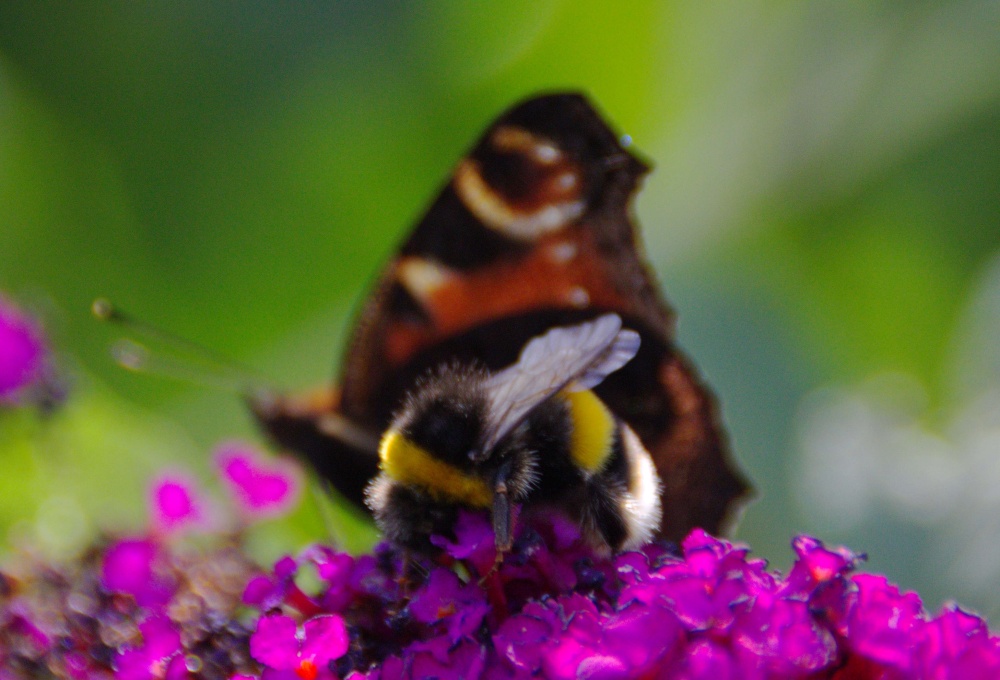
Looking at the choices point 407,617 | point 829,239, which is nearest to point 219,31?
point 829,239

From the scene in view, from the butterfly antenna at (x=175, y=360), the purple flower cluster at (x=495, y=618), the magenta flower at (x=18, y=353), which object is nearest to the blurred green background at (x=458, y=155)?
the butterfly antenna at (x=175, y=360)

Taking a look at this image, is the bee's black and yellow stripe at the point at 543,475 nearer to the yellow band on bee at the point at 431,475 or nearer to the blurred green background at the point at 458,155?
the yellow band on bee at the point at 431,475

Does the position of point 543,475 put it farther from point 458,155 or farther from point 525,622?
point 458,155

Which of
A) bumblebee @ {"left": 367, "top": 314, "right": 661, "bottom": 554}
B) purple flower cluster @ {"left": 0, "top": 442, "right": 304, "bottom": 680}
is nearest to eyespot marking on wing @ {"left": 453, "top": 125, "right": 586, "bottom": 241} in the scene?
bumblebee @ {"left": 367, "top": 314, "right": 661, "bottom": 554}

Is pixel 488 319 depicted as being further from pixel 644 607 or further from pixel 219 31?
pixel 219 31

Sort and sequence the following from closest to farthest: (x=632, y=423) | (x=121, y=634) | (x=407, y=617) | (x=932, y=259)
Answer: (x=407, y=617) < (x=121, y=634) < (x=632, y=423) < (x=932, y=259)

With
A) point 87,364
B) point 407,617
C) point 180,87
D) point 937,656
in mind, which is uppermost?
point 937,656

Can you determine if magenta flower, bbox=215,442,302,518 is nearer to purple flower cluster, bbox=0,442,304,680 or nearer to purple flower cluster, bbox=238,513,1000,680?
purple flower cluster, bbox=0,442,304,680
